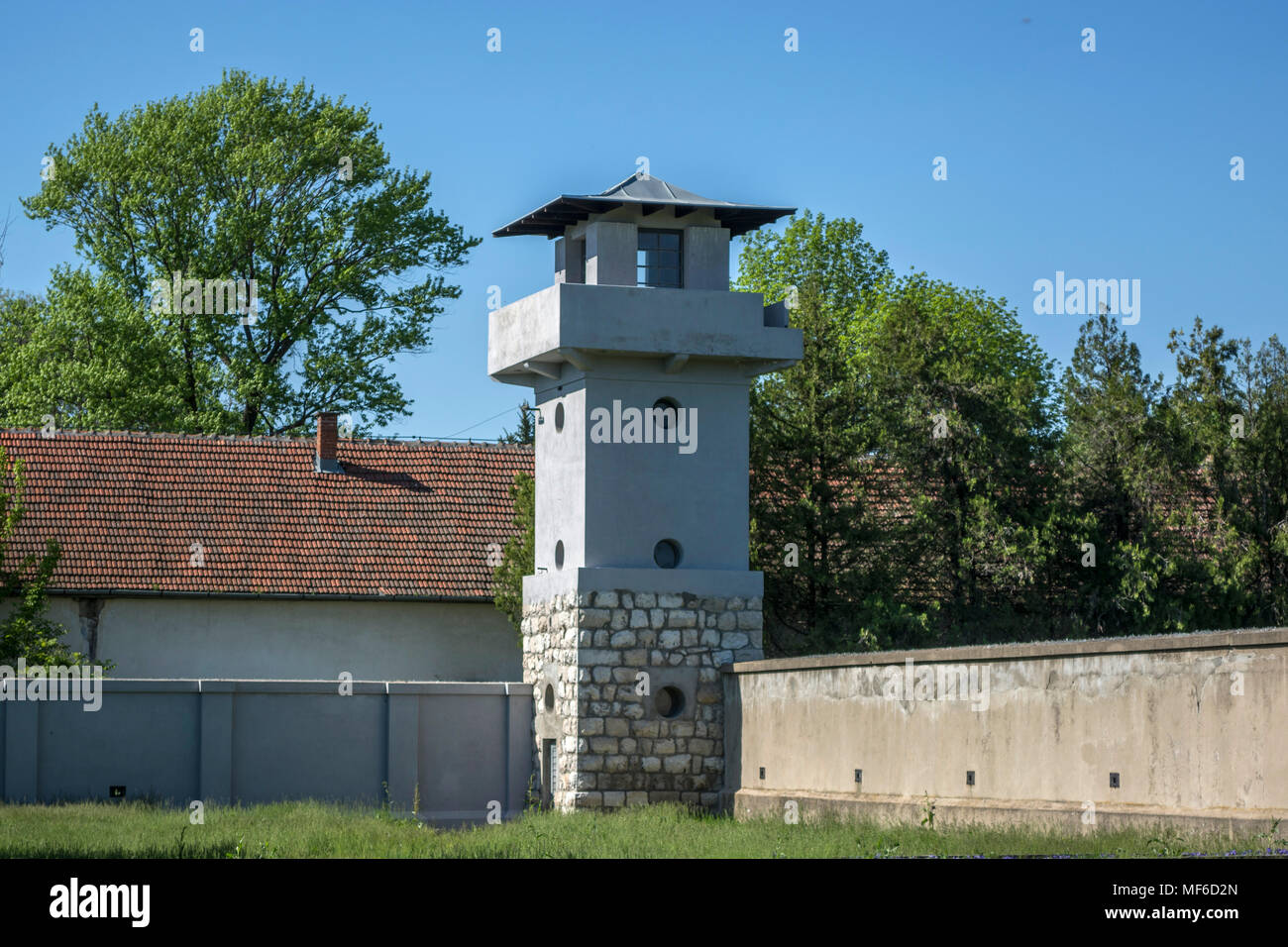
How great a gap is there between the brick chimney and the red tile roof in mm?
206

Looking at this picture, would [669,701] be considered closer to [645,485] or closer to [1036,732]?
[645,485]

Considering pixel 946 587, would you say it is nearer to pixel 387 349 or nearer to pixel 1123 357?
pixel 1123 357

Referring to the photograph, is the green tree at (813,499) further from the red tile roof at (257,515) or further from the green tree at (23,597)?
the green tree at (23,597)

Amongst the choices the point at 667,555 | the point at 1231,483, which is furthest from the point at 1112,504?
the point at 667,555

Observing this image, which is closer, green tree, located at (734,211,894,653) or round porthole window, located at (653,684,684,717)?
round porthole window, located at (653,684,684,717)

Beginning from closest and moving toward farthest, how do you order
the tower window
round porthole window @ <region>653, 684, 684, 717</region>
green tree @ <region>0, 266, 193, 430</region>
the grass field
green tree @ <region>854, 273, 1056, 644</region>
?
the grass field
round porthole window @ <region>653, 684, 684, 717</region>
the tower window
green tree @ <region>854, 273, 1056, 644</region>
green tree @ <region>0, 266, 193, 430</region>

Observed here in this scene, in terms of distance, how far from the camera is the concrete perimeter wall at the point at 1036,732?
13.3 m

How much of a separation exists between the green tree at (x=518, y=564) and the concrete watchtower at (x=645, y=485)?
3699 mm

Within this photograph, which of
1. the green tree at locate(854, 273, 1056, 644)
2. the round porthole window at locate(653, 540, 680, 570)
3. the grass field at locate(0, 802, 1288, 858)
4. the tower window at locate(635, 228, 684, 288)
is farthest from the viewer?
the green tree at locate(854, 273, 1056, 644)

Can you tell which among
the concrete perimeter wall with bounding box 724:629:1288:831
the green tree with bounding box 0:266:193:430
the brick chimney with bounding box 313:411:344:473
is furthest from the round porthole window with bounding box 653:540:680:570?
the green tree with bounding box 0:266:193:430

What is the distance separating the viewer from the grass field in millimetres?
13227

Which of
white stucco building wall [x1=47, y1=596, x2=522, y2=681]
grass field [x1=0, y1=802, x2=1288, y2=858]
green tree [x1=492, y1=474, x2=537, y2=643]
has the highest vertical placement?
green tree [x1=492, y1=474, x2=537, y2=643]

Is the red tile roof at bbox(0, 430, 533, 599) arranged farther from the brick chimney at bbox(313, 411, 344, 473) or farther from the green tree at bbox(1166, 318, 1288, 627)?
the green tree at bbox(1166, 318, 1288, 627)

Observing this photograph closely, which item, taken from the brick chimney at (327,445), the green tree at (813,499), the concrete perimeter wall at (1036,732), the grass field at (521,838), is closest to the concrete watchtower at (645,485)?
the concrete perimeter wall at (1036,732)
